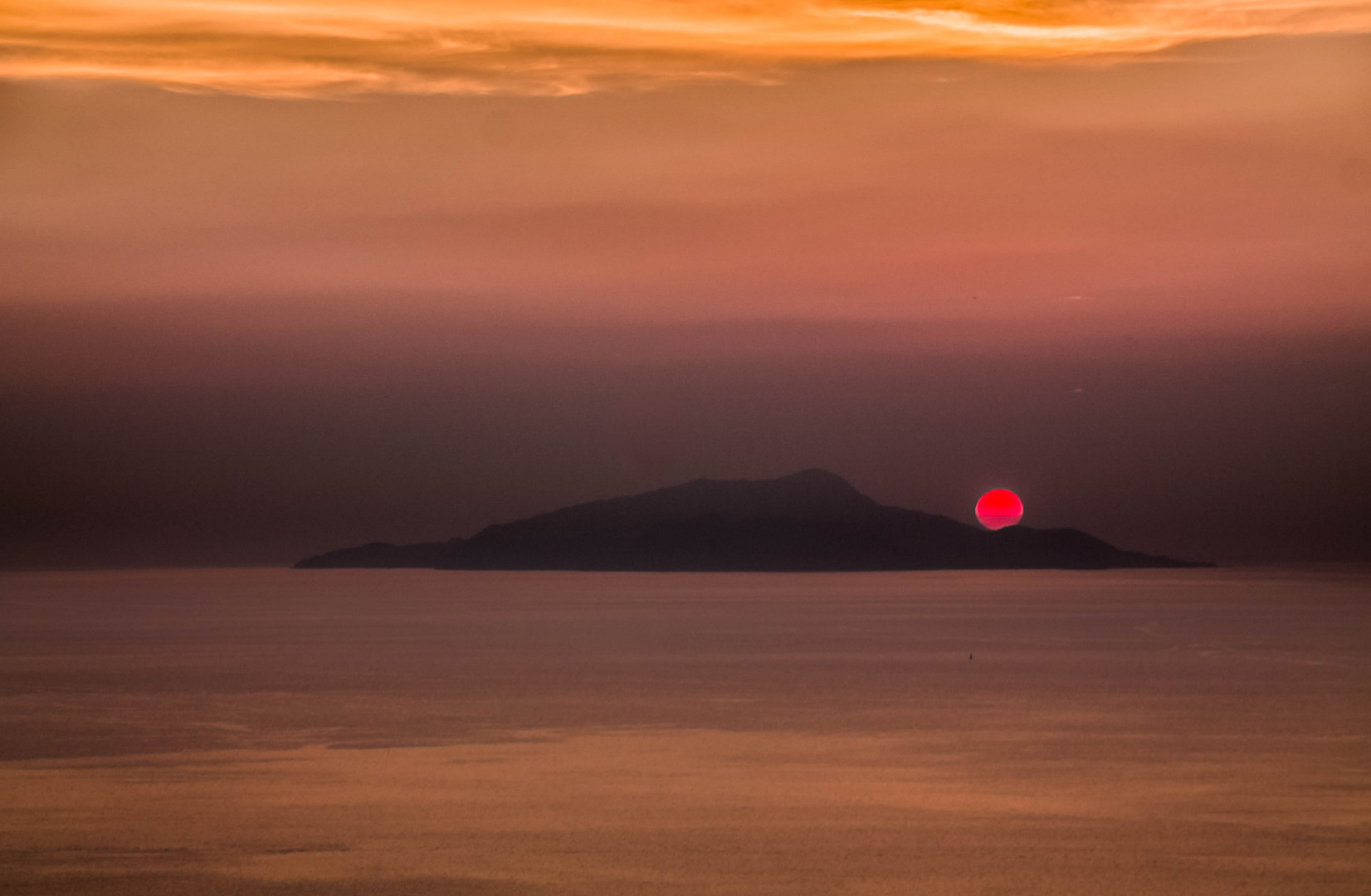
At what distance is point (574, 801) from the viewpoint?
845 inches

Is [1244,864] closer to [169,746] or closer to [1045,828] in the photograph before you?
[1045,828]

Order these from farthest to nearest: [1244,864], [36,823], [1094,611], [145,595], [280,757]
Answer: [145,595] < [1094,611] < [280,757] < [36,823] < [1244,864]

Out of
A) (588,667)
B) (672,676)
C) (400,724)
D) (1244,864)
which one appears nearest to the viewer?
(1244,864)

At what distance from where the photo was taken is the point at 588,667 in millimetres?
49031

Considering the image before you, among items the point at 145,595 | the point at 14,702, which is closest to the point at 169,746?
the point at 14,702

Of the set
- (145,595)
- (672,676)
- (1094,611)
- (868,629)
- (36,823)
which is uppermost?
(145,595)

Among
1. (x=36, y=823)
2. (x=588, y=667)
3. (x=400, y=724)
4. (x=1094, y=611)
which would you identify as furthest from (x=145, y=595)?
(x=36, y=823)

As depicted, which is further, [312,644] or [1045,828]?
[312,644]

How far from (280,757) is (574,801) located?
23.1 ft

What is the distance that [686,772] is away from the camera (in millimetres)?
24547

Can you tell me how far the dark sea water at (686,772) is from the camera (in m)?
17.2

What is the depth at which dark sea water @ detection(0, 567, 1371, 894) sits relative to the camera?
56.4ft

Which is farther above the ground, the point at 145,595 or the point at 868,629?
the point at 145,595

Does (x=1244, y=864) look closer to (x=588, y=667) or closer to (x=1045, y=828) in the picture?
(x=1045, y=828)
